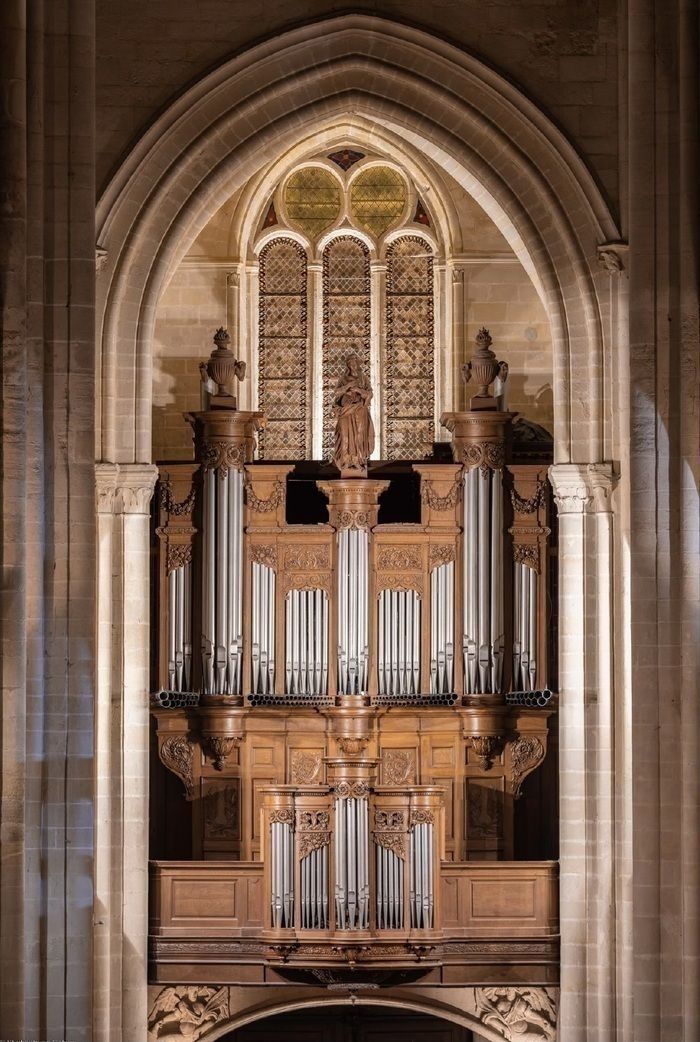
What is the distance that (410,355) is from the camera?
2661 cm

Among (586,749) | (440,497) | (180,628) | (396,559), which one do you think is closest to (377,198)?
(440,497)

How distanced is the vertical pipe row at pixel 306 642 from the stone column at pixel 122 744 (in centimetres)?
168

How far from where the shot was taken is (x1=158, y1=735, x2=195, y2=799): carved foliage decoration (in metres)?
23.8

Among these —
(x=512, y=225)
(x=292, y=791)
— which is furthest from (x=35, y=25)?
Result: (x=292, y=791)

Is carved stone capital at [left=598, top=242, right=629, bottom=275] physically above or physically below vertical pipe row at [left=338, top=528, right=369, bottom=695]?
above

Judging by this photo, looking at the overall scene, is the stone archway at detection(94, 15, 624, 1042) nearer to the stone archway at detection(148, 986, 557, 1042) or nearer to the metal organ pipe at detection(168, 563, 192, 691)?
the stone archway at detection(148, 986, 557, 1042)

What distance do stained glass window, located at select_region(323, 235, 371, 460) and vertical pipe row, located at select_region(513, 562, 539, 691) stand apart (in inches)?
151

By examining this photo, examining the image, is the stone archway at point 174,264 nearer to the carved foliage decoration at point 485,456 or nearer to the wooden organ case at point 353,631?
the wooden organ case at point 353,631

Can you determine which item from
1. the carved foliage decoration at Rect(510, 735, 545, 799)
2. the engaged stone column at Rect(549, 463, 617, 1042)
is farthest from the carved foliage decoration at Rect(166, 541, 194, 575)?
the engaged stone column at Rect(549, 463, 617, 1042)

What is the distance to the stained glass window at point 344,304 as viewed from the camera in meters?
→ 26.7

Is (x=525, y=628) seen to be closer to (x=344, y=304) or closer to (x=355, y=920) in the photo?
(x=355, y=920)

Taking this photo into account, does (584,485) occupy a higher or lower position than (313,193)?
lower

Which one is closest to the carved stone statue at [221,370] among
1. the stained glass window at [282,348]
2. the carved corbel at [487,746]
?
the stained glass window at [282,348]

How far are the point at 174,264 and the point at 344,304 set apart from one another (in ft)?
14.5
